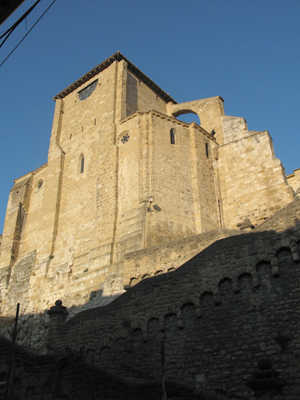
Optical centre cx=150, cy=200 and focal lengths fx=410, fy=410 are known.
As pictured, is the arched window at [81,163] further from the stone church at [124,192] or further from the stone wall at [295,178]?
the stone wall at [295,178]

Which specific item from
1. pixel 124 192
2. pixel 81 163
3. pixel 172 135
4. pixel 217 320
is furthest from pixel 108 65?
pixel 217 320

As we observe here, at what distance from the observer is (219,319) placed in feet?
34.6

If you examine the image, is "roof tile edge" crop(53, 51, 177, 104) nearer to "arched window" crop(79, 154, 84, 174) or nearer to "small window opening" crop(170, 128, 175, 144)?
"arched window" crop(79, 154, 84, 174)

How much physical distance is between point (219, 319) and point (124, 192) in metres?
12.1

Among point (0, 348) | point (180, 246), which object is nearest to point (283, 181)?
point (180, 246)

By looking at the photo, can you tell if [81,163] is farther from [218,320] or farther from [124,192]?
[218,320]

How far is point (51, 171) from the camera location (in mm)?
28031

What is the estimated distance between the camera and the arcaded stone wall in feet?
31.1

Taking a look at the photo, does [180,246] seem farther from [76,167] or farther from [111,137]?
[76,167]

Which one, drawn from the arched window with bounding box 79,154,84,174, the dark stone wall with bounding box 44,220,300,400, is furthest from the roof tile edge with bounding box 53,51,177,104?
the dark stone wall with bounding box 44,220,300,400

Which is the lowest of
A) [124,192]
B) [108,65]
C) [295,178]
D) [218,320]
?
[218,320]

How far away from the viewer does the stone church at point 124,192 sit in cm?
1983

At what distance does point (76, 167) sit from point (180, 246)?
520 inches

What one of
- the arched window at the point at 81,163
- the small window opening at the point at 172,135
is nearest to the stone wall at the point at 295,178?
the small window opening at the point at 172,135
